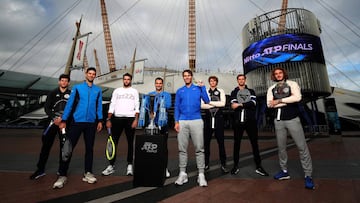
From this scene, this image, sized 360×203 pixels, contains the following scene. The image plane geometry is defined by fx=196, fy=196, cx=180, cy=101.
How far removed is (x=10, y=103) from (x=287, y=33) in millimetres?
43125

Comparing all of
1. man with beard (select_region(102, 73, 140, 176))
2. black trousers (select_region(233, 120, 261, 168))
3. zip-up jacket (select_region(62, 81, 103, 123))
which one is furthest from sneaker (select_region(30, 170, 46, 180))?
black trousers (select_region(233, 120, 261, 168))

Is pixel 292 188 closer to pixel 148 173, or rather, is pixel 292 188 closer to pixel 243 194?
pixel 243 194

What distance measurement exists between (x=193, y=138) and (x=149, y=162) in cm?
85

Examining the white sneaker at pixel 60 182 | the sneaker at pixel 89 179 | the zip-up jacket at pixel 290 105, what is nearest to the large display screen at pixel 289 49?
the zip-up jacket at pixel 290 105

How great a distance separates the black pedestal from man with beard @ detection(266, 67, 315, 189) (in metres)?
2.05

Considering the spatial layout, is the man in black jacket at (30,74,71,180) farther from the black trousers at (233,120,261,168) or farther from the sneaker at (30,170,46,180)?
the black trousers at (233,120,261,168)

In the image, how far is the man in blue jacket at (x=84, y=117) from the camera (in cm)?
343

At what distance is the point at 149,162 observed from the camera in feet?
10.3

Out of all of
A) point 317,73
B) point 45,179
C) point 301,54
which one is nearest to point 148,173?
point 45,179

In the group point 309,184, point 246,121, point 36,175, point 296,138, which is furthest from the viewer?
point 246,121

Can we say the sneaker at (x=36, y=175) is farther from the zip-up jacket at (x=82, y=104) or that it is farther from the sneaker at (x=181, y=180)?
the sneaker at (x=181, y=180)

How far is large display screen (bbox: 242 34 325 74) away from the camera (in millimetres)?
19016

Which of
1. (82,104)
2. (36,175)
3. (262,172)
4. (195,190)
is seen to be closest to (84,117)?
(82,104)

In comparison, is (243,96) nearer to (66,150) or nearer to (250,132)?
(250,132)
